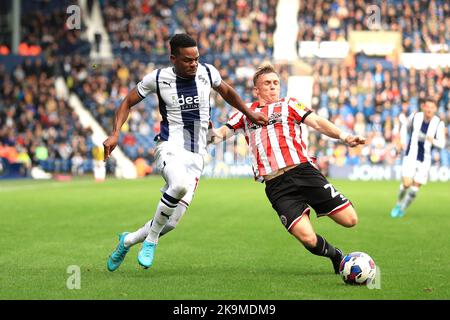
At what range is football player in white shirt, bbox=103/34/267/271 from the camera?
27.0ft

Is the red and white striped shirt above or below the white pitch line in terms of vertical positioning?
above

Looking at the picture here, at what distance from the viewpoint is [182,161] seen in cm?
849

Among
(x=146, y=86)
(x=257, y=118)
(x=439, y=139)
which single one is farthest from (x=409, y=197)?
(x=146, y=86)

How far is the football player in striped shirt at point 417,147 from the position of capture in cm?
1611

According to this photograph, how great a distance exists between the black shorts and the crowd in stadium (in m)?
24.1

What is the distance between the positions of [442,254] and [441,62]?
2709cm

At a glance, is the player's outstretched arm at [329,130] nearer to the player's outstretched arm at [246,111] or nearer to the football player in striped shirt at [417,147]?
the player's outstretched arm at [246,111]

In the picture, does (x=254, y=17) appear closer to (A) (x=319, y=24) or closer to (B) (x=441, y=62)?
Answer: (A) (x=319, y=24)

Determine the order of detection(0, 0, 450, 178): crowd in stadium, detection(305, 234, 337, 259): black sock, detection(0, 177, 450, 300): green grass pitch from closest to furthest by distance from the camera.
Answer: detection(0, 177, 450, 300): green grass pitch → detection(305, 234, 337, 259): black sock → detection(0, 0, 450, 178): crowd in stadium

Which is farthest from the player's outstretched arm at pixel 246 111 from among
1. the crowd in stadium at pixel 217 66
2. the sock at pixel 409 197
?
the crowd in stadium at pixel 217 66

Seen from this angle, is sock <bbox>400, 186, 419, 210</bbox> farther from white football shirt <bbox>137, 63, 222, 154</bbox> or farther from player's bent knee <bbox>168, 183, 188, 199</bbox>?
player's bent knee <bbox>168, 183, 188, 199</bbox>

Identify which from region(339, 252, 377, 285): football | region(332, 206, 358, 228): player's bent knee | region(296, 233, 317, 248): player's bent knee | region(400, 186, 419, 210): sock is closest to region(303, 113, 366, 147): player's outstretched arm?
region(332, 206, 358, 228): player's bent knee

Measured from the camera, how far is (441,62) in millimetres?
35844

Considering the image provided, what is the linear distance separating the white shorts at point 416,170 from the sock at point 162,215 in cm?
903
